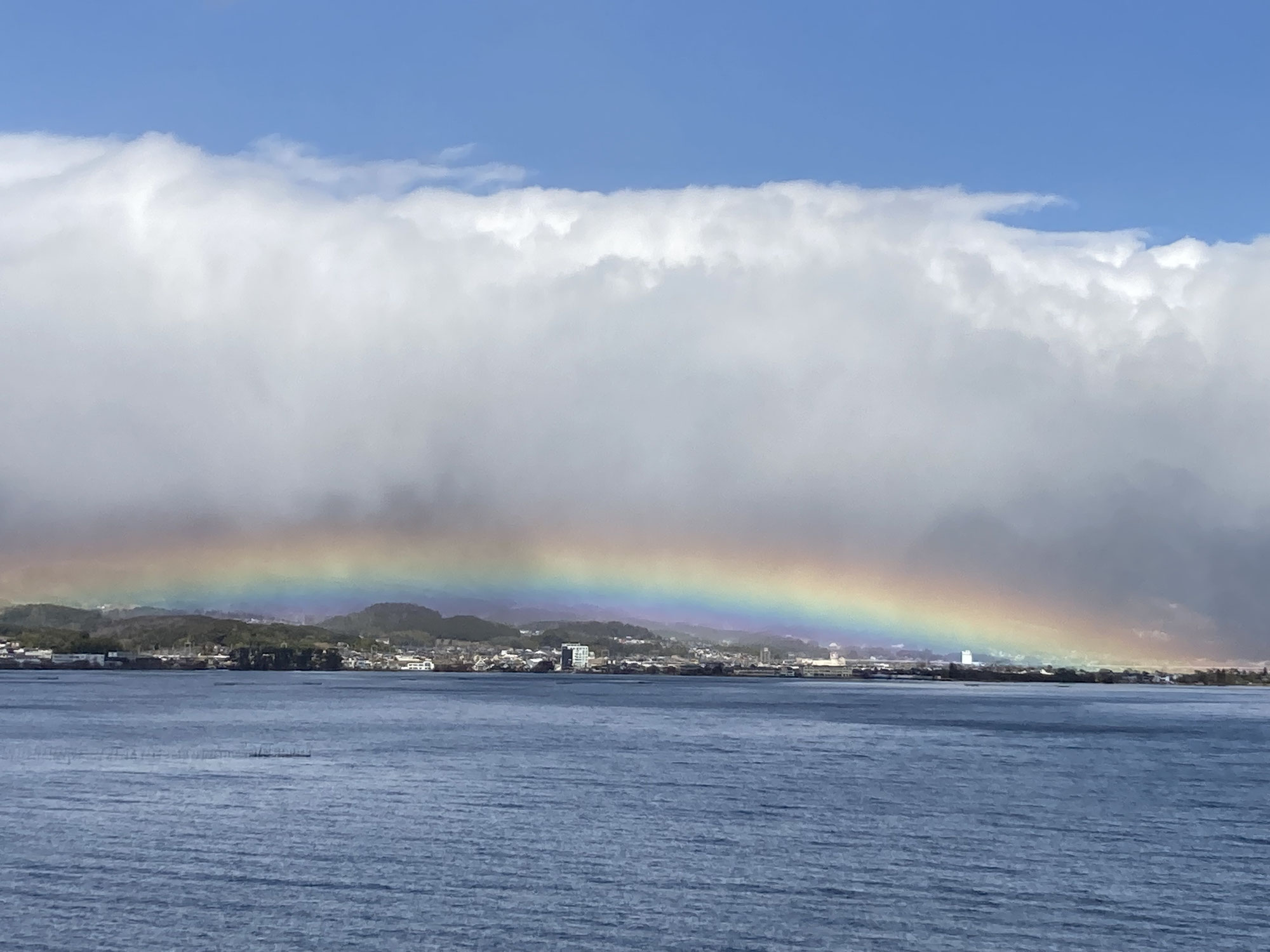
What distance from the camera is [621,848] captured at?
51031mm

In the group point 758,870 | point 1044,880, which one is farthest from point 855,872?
point 1044,880

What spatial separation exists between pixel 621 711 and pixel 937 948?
460 feet

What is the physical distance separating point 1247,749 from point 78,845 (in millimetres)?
107134

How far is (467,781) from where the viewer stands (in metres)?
74.2

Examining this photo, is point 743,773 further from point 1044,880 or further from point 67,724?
point 67,724

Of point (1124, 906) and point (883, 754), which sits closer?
point (1124, 906)

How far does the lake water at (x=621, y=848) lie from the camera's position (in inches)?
1479

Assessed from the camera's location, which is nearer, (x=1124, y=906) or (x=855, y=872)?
(x=1124, y=906)

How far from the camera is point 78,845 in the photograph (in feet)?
161

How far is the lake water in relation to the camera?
37562mm

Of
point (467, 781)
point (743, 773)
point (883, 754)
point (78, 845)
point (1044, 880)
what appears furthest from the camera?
point (883, 754)

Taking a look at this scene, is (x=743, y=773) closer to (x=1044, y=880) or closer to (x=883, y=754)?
(x=883, y=754)

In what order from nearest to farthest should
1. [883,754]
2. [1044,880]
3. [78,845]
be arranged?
[1044,880], [78,845], [883,754]

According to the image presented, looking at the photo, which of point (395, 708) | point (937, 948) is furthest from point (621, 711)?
point (937, 948)
